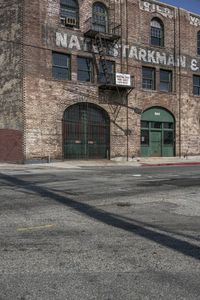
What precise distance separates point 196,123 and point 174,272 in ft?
104

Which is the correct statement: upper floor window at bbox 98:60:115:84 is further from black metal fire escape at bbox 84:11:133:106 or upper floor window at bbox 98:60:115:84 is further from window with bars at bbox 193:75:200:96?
window with bars at bbox 193:75:200:96

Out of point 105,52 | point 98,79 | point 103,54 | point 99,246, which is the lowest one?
point 99,246

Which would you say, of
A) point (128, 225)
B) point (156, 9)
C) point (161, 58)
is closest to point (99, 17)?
point (156, 9)

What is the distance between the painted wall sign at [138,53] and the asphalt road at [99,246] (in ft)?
59.8

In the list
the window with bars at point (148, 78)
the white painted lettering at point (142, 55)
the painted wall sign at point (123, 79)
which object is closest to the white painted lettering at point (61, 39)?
the painted wall sign at point (123, 79)

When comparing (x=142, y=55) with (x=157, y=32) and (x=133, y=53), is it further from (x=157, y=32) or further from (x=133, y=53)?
(x=157, y=32)

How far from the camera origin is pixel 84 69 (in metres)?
29.3

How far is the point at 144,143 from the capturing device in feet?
106

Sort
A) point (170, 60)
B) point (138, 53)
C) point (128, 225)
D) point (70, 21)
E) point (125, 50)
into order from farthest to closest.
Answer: point (170, 60) → point (138, 53) → point (125, 50) → point (70, 21) → point (128, 225)

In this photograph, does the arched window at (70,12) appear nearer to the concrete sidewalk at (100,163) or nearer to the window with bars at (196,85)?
the concrete sidewalk at (100,163)

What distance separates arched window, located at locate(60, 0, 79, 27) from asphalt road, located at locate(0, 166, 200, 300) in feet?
62.2

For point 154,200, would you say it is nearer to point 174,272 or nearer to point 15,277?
point 174,272

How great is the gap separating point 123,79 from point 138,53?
299 cm

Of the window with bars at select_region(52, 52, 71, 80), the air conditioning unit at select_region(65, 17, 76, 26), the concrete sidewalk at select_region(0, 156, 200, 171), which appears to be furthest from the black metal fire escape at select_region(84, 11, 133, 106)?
the concrete sidewalk at select_region(0, 156, 200, 171)
